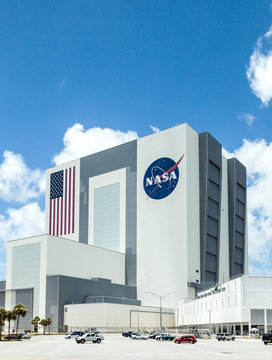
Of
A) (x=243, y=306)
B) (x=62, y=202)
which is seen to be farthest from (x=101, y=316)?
(x=62, y=202)

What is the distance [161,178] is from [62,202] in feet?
133

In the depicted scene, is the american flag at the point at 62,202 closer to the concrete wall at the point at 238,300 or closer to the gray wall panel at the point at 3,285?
the gray wall panel at the point at 3,285

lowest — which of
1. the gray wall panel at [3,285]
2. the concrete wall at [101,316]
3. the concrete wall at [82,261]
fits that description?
the concrete wall at [101,316]

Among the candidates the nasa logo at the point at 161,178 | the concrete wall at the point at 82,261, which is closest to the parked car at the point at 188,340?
the concrete wall at the point at 82,261

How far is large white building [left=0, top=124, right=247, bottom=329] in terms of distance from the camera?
120812 mm

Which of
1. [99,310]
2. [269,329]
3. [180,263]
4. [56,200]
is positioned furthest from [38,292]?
[269,329]

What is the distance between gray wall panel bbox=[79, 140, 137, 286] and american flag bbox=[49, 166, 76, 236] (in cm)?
465

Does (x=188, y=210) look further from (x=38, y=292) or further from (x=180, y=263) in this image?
(x=38, y=292)

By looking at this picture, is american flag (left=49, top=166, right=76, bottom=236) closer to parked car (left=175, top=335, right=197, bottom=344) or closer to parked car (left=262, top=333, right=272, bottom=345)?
parked car (left=175, top=335, right=197, bottom=344)

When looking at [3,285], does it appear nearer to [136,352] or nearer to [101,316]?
[101,316]

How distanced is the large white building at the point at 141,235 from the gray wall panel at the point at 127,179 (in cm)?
30

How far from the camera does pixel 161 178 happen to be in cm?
13038

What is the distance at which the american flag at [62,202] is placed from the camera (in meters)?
153

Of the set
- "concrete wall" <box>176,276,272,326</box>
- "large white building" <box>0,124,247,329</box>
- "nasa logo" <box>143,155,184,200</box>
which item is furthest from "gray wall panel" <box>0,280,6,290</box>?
"concrete wall" <box>176,276,272,326</box>
